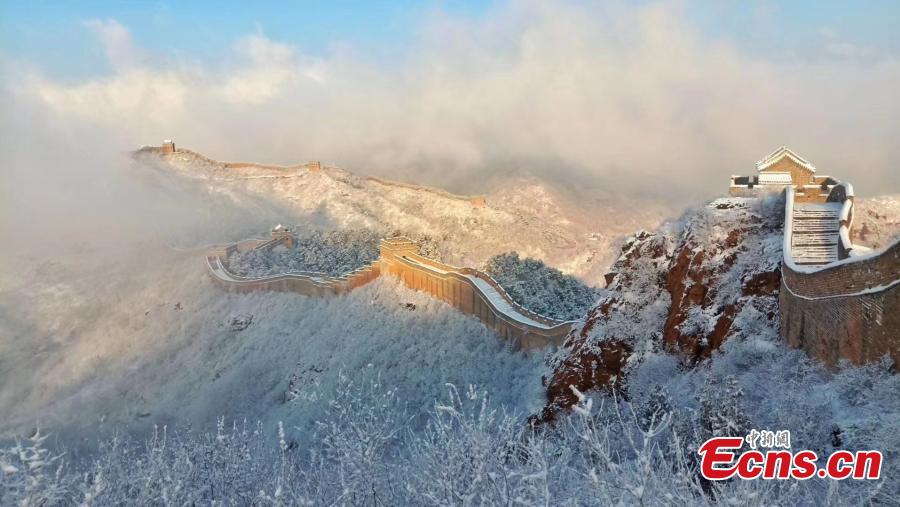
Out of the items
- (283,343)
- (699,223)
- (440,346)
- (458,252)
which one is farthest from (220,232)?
(699,223)

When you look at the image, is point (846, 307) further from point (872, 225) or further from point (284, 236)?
point (284, 236)

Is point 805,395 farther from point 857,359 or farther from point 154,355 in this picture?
point 154,355

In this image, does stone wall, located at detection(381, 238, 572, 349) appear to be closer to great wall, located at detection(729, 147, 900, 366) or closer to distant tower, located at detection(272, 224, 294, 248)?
great wall, located at detection(729, 147, 900, 366)

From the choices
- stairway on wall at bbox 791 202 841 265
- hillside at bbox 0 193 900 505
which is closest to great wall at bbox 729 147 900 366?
stairway on wall at bbox 791 202 841 265

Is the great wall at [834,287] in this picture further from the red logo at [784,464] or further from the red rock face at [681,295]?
the red logo at [784,464]

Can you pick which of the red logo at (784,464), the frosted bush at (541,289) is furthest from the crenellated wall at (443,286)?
the red logo at (784,464)
